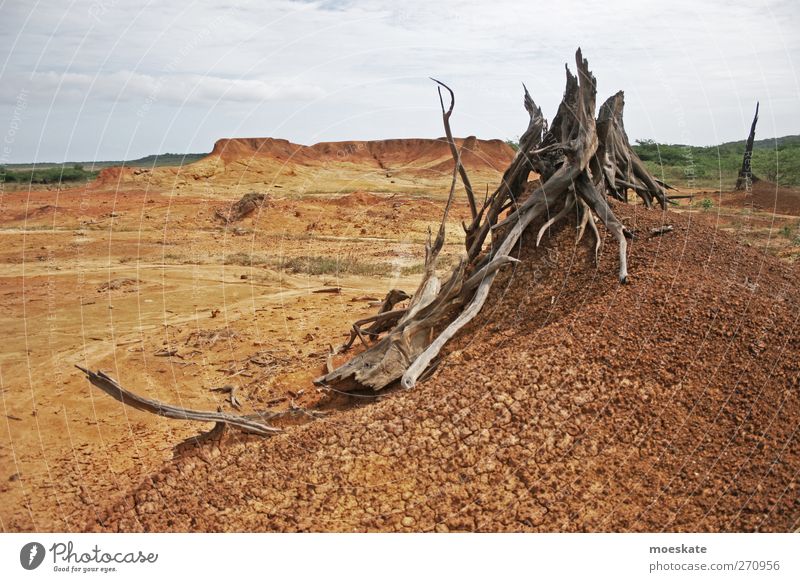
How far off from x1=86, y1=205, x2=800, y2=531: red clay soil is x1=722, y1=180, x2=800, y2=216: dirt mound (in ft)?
63.3

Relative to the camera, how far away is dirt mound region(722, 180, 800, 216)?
22188 mm

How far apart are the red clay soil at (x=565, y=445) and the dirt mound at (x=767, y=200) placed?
1929 centimetres

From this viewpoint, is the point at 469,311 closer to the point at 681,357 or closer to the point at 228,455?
the point at 681,357

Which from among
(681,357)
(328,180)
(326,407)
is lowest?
(326,407)

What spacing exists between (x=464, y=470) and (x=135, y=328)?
7039 millimetres

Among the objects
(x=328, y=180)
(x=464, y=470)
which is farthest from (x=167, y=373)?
(x=328, y=180)

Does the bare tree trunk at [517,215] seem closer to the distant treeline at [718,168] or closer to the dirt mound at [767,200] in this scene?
the dirt mound at [767,200]

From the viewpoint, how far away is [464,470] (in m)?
4.11

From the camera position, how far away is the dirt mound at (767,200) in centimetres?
2219

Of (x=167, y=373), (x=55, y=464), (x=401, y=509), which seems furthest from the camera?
(x=167, y=373)
